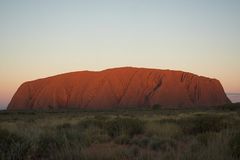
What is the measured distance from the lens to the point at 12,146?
6641 mm

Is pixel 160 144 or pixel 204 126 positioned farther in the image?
pixel 204 126

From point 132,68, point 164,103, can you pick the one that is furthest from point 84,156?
point 132,68

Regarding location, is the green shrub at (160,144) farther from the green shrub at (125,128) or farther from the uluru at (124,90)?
the uluru at (124,90)

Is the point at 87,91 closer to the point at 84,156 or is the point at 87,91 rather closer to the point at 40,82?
the point at 40,82

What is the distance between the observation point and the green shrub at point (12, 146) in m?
6.26

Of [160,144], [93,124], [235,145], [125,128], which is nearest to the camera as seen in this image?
[235,145]

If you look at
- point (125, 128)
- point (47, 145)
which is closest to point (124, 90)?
point (125, 128)

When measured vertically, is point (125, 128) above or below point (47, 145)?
below

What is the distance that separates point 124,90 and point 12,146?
7443cm

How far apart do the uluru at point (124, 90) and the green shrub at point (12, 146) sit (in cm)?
6670

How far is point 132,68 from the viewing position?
8550cm

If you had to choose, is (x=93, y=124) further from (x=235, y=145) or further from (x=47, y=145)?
(x=235, y=145)

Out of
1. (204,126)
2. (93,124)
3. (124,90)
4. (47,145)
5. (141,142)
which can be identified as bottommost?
(124,90)

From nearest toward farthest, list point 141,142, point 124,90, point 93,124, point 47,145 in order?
point 47,145 < point 141,142 < point 93,124 < point 124,90
